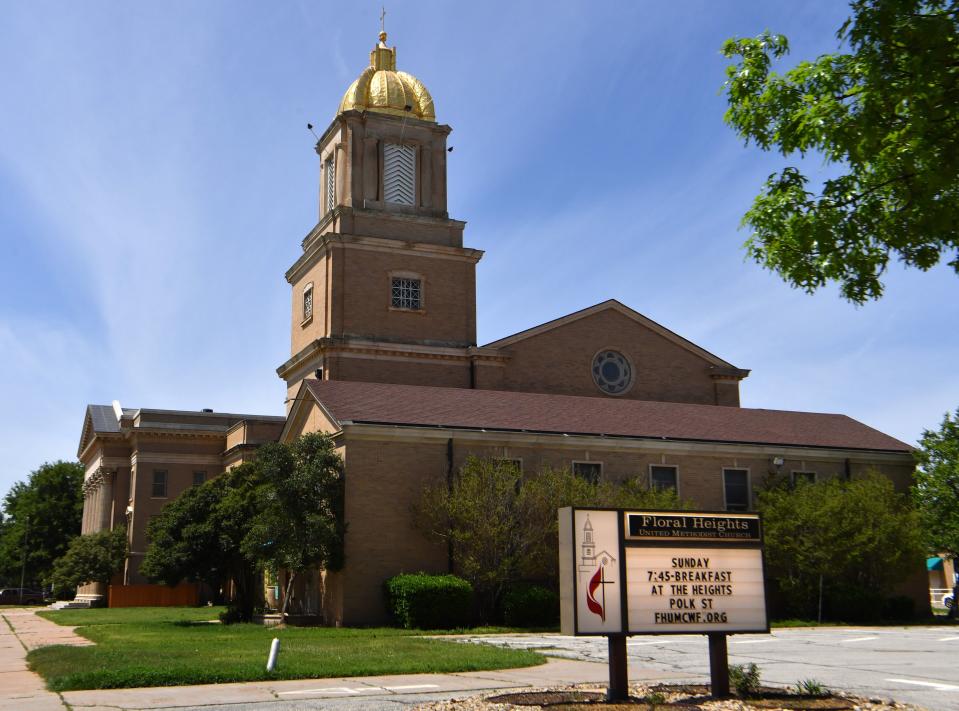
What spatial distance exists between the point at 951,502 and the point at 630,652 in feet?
81.2

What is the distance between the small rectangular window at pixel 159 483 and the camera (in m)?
58.5

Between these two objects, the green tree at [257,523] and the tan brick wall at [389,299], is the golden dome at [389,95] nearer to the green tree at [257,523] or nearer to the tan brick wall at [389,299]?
the tan brick wall at [389,299]

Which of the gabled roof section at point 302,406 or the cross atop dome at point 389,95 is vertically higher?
the cross atop dome at point 389,95

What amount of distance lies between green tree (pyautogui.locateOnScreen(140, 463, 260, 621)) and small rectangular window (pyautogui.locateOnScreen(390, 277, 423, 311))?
14483mm

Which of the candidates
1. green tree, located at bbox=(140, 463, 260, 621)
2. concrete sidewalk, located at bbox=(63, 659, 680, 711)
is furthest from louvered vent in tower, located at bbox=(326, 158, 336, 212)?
concrete sidewalk, located at bbox=(63, 659, 680, 711)

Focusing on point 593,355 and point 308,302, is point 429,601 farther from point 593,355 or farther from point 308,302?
point 308,302

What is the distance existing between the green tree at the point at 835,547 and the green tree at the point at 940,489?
2605mm

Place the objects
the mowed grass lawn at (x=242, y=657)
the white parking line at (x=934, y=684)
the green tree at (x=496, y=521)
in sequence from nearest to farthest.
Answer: the white parking line at (x=934, y=684) → the mowed grass lawn at (x=242, y=657) → the green tree at (x=496, y=521)

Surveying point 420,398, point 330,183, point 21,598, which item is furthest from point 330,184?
point 21,598

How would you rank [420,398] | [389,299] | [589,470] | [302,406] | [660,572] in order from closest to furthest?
[660,572]
[589,470]
[420,398]
[302,406]
[389,299]

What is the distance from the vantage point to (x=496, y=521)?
32.0 m

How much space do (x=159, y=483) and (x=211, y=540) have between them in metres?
26.9

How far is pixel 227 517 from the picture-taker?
33594 millimetres

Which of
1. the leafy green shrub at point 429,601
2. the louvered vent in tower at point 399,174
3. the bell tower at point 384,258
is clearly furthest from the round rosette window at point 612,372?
the leafy green shrub at point 429,601
